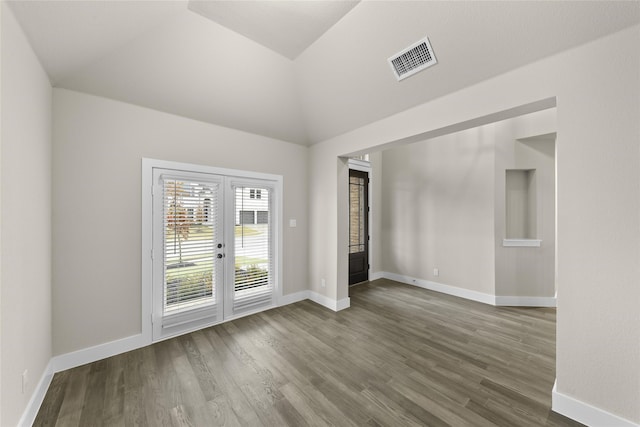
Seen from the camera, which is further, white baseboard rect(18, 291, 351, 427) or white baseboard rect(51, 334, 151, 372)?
white baseboard rect(51, 334, 151, 372)

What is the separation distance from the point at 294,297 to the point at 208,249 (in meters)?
1.67

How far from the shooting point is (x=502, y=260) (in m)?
3.97

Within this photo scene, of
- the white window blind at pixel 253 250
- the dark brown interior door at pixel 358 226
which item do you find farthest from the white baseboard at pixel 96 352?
the dark brown interior door at pixel 358 226

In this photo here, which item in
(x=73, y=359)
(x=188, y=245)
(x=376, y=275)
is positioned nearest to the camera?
(x=73, y=359)

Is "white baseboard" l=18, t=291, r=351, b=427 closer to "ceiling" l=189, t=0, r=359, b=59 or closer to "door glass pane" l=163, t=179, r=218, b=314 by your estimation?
"door glass pane" l=163, t=179, r=218, b=314

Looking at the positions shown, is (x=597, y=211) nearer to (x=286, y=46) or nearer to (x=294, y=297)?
(x=286, y=46)

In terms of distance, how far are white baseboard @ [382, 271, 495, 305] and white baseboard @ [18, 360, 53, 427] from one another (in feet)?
17.2

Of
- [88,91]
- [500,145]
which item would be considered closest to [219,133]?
[88,91]

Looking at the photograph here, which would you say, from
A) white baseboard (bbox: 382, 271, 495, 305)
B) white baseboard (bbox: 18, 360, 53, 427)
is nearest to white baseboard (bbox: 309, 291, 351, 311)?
white baseboard (bbox: 382, 271, 495, 305)

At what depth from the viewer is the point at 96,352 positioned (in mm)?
2420

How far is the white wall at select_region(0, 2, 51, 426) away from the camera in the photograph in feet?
4.54

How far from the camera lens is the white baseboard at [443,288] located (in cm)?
408

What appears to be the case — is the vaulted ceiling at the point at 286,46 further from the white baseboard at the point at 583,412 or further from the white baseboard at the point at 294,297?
the white baseboard at the point at 294,297

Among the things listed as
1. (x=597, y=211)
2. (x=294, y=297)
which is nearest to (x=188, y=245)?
(x=294, y=297)
